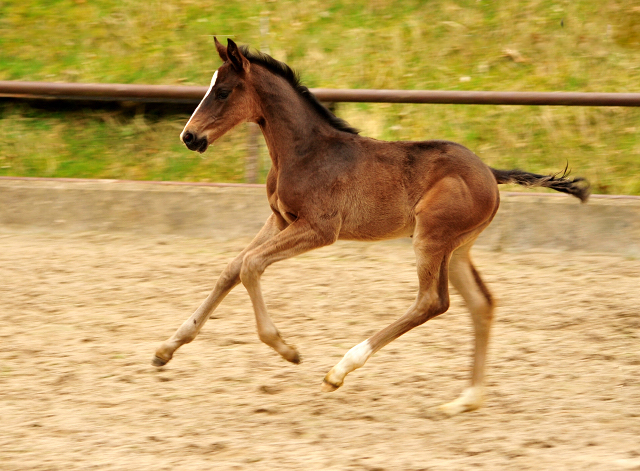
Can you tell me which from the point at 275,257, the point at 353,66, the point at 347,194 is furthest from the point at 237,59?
the point at 353,66

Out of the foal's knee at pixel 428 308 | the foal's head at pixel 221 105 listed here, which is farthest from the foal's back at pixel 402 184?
the foal's head at pixel 221 105

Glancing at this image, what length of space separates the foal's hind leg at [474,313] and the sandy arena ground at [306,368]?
0.28 feet

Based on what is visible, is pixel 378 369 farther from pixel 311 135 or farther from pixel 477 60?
pixel 477 60

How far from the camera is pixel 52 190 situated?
6.79 metres

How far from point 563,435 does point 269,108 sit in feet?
6.83

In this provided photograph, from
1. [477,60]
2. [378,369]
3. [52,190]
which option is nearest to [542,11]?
[477,60]

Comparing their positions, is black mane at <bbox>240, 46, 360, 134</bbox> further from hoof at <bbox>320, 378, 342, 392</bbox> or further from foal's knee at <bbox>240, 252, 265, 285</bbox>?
hoof at <bbox>320, 378, 342, 392</bbox>

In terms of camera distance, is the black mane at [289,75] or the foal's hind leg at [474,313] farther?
the black mane at [289,75]

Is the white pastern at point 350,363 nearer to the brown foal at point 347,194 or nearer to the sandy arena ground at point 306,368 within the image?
the brown foal at point 347,194

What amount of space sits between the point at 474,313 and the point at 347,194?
2.81 ft

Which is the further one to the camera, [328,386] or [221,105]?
[221,105]

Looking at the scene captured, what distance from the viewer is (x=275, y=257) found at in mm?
3715

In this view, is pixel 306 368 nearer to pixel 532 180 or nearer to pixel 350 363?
pixel 350 363

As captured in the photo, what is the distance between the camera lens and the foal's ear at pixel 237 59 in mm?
3744
